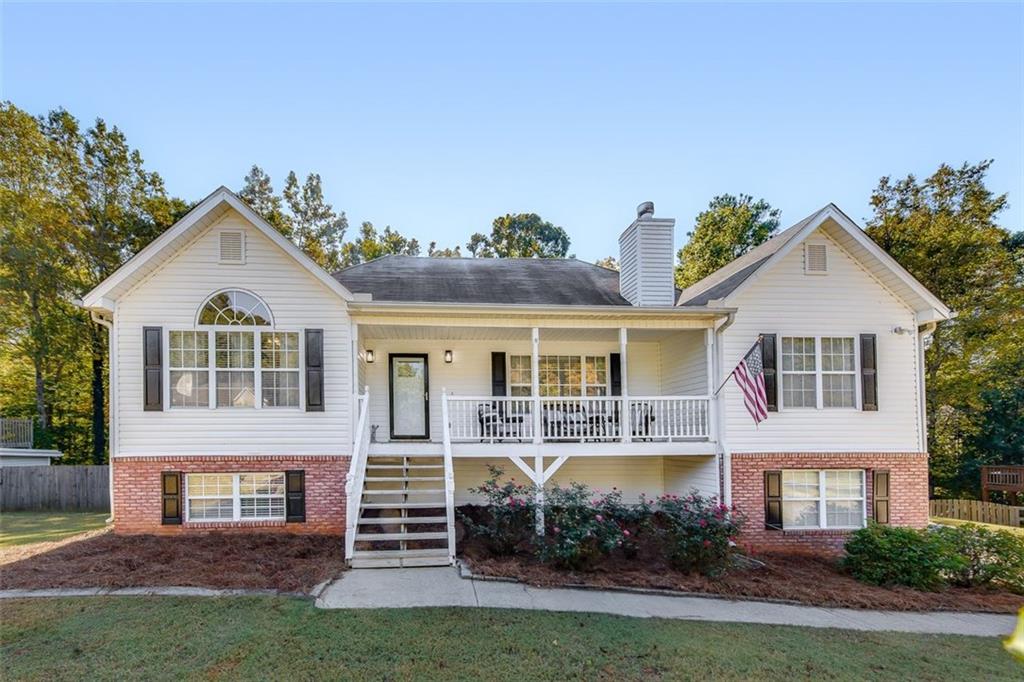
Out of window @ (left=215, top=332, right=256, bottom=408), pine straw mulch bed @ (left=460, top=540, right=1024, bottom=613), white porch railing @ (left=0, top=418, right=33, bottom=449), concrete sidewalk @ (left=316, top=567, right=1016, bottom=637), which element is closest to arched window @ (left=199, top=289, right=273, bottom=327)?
window @ (left=215, top=332, right=256, bottom=408)

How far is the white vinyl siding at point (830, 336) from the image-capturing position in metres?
10.9

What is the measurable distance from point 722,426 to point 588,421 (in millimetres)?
2610

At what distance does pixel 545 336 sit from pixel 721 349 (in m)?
3.62

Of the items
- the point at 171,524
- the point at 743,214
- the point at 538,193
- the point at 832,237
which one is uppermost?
the point at 538,193

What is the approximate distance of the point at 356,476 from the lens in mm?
9188

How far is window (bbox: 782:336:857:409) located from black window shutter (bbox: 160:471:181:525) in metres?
11.5

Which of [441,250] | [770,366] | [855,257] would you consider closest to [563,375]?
[770,366]

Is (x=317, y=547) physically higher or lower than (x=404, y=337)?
lower

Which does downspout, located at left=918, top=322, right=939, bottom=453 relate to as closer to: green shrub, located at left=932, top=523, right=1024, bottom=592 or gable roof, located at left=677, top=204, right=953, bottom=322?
gable roof, located at left=677, top=204, right=953, bottom=322

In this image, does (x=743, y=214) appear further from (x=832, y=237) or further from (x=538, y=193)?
(x=832, y=237)

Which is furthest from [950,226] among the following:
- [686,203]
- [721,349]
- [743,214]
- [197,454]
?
[197,454]

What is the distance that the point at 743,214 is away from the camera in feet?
86.2

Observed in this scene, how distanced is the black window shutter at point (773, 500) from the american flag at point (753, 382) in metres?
1.81

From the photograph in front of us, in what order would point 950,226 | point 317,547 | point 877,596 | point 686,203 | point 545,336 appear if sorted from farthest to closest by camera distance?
point 686,203
point 950,226
point 545,336
point 317,547
point 877,596
